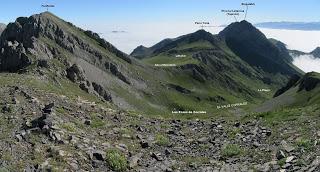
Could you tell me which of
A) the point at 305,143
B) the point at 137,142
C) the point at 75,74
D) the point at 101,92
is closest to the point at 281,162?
the point at 305,143

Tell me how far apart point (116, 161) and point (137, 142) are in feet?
16.8

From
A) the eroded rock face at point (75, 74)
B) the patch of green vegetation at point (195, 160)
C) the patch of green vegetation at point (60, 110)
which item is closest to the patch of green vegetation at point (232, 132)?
the patch of green vegetation at point (195, 160)

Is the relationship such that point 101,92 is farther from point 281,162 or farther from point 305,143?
point 281,162

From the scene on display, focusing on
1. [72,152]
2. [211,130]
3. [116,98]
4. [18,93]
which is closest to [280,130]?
[211,130]

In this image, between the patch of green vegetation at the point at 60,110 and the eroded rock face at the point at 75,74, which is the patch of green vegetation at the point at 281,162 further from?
the eroded rock face at the point at 75,74

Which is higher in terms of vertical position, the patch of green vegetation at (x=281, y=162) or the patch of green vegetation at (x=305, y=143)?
the patch of green vegetation at (x=305, y=143)

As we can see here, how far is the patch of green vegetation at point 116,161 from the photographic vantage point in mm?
24406

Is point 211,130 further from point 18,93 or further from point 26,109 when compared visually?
point 18,93

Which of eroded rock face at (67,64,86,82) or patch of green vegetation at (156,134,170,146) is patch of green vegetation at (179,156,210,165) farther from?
eroded rock face at (67,64,86,82)

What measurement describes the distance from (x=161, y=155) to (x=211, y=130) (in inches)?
321

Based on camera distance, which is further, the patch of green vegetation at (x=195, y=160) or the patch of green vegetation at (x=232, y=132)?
the patch of green vegetation at (x=232, y=132)

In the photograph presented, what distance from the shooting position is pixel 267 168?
23.2 metres

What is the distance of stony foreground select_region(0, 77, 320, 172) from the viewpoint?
23.5 meters

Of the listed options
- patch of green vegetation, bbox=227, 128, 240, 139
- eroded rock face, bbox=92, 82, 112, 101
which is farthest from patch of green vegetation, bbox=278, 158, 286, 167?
eroded rock face, bbox=92, 82, 112, 101
